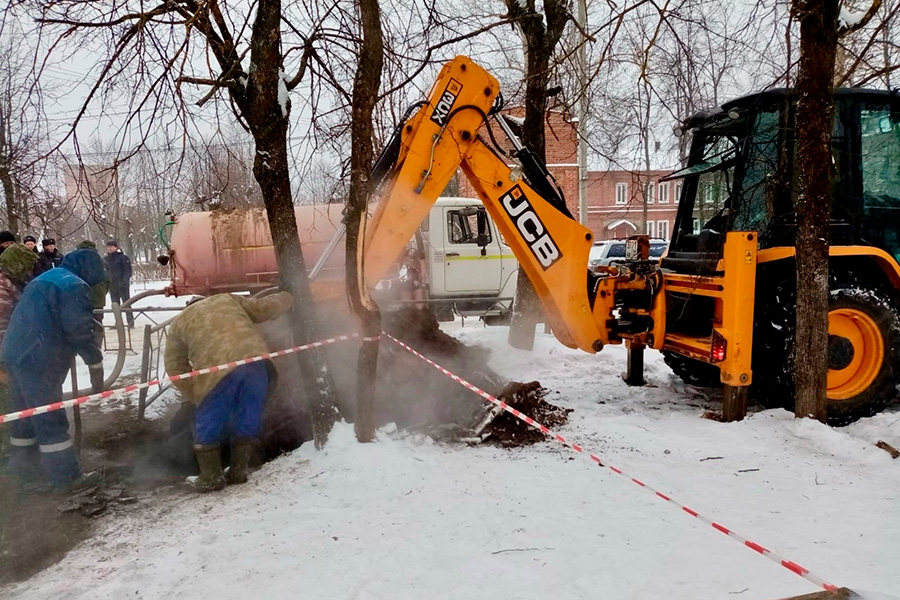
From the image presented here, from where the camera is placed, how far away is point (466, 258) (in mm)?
10125

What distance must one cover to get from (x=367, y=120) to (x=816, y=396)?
13.7 feet

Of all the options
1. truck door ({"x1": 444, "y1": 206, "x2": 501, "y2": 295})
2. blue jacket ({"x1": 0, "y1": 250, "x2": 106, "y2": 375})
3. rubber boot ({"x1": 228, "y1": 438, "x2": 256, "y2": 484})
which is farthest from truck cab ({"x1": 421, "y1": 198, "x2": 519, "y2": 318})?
blue jacket ({"x1": 0, "y1": 250, "x2": 106, "y2": 375})

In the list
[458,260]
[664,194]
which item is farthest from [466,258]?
[664,194]

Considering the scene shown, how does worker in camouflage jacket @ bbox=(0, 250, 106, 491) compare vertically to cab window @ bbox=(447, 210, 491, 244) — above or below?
below

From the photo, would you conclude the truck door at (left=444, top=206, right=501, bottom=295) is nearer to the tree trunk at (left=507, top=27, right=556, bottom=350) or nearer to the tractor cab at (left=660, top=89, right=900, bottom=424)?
the tree trunk at (left=507, top=27, right=556, bottom=350)

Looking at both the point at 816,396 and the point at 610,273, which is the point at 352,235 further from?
the point at 816,396

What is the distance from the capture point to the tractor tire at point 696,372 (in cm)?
622

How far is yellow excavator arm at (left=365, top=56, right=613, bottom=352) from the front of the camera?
178 inches

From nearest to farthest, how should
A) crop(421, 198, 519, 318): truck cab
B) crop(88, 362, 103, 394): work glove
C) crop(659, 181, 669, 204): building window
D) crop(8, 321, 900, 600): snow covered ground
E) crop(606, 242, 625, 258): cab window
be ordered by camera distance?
crop(8, 321, 900, 600): snow covered ground < crop(88, 362, 103, 394): work glove < crop(421, 198, 519, 318): truck cab < crop(606, 242, 625, 258): cab window < crop(659, 181, 669, 204): building window

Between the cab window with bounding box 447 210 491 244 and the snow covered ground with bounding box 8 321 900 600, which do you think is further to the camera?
the cab window with bounding box 447 210 491 244

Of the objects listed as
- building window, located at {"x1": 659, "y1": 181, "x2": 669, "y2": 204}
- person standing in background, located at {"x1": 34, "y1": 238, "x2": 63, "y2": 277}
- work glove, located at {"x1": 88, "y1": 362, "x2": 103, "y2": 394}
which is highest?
building window, located at {"x1": 659, "y1": 181, "x2": 669, "y2": 204}

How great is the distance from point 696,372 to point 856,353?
1.55 m

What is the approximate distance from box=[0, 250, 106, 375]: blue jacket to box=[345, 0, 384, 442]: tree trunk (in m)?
2.11

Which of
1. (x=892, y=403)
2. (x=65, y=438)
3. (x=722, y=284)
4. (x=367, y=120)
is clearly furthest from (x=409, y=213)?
(x=892, y=403)
